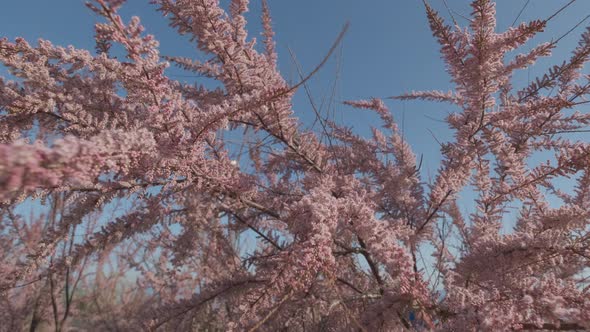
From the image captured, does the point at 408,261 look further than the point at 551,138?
No

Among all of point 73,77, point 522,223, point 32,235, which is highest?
point 32,235

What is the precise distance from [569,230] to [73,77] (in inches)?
87.2

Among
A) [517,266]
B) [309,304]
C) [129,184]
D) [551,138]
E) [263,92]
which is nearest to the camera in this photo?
[263,92]

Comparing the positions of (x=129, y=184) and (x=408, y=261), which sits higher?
(x=129, y=184)

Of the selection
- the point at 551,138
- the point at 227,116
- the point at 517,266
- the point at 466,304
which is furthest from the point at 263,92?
the point at 551,138

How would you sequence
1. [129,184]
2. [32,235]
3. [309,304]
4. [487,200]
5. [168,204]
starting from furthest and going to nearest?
[32,235], [309,304], [487,200], [168,204], [129,184]

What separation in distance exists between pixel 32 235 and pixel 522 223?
213 inches

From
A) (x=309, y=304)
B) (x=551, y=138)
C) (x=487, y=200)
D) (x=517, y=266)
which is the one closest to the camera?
(x=517, y=266)

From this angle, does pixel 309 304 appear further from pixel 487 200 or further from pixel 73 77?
pixel 73 77

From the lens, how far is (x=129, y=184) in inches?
46.8

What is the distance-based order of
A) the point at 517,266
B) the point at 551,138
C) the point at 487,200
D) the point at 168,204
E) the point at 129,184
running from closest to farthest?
1. the point at 129,184
2. the point at 517,266
3. the point at 168,204
4. the point at 487,200
5. the point at 551,138

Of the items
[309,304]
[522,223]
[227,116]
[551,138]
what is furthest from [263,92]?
[551,138]

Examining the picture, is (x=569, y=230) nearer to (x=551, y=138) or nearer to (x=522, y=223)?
(x=522, y=223)

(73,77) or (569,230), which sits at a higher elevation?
(73,77)
